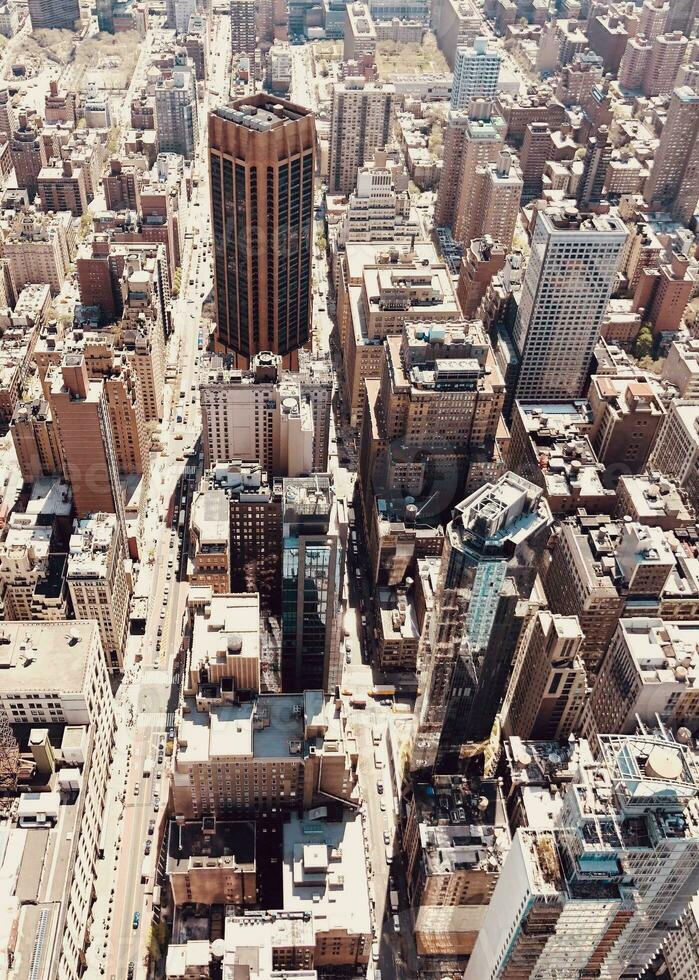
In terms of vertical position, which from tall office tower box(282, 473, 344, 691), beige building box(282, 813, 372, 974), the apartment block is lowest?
beige building box(282, 813, 372, 974)

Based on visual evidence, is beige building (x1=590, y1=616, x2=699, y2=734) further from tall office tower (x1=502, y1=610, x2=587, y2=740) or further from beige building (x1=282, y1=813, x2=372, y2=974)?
beige building (x1=282, y1=813, x2=372, y2=974)

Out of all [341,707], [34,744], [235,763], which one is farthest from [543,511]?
[34,744]

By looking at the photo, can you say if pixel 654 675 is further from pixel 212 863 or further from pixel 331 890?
pixel 212 863

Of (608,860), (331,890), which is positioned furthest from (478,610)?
(331,890)

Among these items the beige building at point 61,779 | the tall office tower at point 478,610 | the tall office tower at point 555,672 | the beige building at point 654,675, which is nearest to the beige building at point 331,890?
the tall office tower at point 478,610

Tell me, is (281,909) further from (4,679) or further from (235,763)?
(4,679)

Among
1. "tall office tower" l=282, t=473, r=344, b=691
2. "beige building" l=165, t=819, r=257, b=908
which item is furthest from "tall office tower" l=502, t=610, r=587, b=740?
"beige building" l=165, t=819, r=257, b=908
